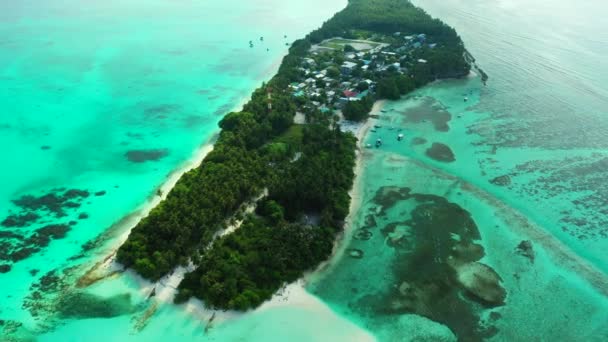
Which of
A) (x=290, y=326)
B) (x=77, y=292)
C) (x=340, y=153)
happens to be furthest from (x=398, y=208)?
(x=77, y=292)

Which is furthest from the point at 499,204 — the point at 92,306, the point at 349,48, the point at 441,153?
the point at 349,48

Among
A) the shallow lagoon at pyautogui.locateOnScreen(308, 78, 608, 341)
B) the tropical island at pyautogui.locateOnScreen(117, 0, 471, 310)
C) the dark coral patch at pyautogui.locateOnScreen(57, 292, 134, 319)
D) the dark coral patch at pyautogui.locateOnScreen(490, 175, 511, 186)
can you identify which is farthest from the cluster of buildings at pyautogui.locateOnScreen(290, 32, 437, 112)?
the dark coral patch at pyautogui.locateOnScreen(57, 292, 134, 319)

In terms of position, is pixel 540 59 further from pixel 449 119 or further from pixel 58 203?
pixel 58 203

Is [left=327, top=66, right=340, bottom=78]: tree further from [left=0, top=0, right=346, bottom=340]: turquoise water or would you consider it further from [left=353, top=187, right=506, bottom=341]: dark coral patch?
[left=353, top=187, right=506, bottom=341]: dark coral patch

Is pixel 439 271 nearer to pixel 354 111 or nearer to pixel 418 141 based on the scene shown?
pixel 418 141

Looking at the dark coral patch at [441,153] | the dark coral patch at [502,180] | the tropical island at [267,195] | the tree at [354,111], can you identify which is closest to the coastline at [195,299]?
the tropical island at [267,195]

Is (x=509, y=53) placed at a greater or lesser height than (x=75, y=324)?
greater
